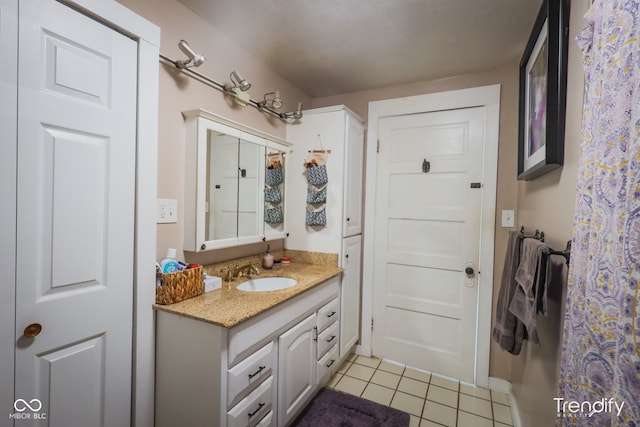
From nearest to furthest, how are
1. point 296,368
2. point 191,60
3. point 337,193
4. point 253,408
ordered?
1. point 253,408
2. point 191,60
3. point 296,368
4. point 337,193

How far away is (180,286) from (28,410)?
0.59 meters

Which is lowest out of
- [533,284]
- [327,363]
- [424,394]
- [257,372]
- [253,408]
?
[424,394]

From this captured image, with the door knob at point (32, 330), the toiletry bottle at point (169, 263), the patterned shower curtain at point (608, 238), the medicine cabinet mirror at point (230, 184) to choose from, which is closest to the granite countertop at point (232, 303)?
the toiletry bottle at point (169, 263)

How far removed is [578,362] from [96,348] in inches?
61.6

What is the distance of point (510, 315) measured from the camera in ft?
4.39

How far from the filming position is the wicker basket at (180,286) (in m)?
1.31

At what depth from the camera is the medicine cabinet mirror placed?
1.53 meters

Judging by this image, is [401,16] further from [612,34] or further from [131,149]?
[131,149]

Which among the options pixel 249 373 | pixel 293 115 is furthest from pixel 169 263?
pixel 293 115

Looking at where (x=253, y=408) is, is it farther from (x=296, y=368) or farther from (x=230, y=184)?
(x=230, y=184)

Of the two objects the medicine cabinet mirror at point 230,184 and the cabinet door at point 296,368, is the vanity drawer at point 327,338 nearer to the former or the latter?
the cabinet door at point 296,368

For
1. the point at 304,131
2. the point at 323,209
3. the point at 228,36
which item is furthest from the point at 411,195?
the point at 228,36

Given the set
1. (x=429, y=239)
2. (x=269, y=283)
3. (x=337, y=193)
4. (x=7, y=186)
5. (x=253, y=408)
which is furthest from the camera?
(x=429, y=239)

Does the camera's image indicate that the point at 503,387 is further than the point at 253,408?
Yes
